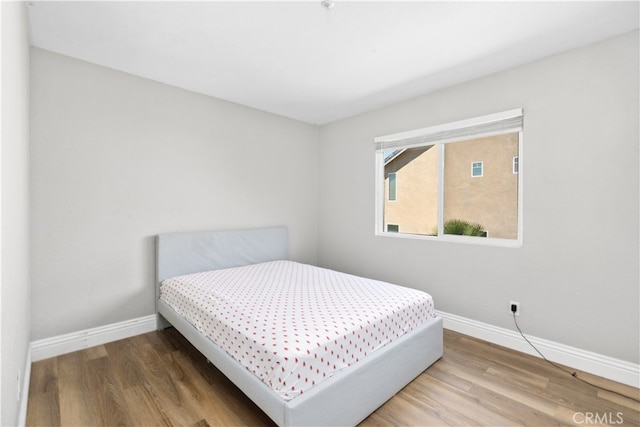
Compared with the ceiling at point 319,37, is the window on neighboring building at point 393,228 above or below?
below

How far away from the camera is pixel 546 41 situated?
2.13m

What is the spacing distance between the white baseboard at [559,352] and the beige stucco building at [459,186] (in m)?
0.85

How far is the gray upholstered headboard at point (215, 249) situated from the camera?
2.80 meters

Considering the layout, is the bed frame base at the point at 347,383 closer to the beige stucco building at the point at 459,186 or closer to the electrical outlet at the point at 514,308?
the electrical outlet at the point at 514,308

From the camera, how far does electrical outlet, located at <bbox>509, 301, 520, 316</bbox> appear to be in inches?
98.0

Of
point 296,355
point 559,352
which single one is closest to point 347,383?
point 296,355

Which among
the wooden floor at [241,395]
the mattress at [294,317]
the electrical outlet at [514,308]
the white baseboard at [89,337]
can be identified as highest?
the mattress at [294,317]

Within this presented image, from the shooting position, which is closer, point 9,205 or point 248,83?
point 9,205

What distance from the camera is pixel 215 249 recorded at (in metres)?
3.13

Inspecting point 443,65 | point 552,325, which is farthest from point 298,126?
point 552,325

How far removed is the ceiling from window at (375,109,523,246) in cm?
52

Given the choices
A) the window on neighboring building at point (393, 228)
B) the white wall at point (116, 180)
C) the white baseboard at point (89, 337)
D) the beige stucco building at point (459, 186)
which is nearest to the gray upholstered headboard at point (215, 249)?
the white wall at point (116, 180)

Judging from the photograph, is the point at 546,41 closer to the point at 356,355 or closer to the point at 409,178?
the point at 409,178

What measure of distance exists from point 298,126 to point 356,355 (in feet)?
10.3
